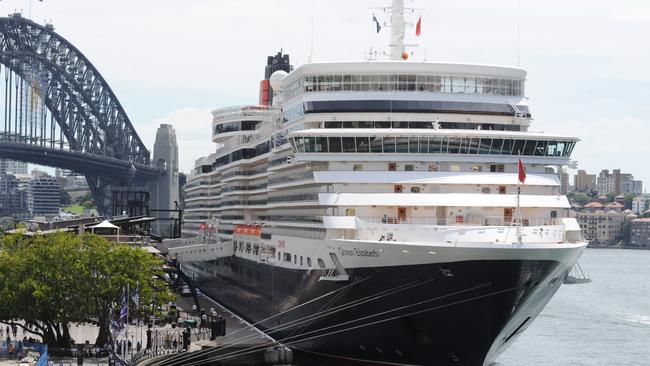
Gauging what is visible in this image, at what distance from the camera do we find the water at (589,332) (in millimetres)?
65562

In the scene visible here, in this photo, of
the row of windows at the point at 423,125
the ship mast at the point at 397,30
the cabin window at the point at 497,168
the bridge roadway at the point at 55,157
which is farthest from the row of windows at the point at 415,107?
the bridge roadway at the point at 55,157

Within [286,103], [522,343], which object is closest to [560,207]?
[286,103]

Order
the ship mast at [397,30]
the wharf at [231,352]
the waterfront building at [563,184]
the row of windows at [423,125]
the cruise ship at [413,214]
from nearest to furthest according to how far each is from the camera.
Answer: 1. the cruise ship at [413,214]
2. the row of windows at [423,125]
3. the waterfront building at [563,184]
4. the wharf at [231,352]
5. the ship mast at [397,30]

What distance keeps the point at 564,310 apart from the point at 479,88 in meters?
50.9

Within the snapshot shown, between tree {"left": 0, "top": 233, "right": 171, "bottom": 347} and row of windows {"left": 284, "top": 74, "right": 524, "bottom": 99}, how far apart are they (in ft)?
42.8

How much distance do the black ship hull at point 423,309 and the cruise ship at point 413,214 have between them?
52mm

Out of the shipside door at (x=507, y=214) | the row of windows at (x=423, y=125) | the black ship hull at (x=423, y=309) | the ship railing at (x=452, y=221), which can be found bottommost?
the black ship hull at (x=423, y=309)

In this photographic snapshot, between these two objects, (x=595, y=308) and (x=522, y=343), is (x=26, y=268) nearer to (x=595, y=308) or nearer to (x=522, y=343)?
(x=522, y=343)

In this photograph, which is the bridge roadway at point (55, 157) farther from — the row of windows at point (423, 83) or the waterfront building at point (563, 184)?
the row of windows at point (423, 83)

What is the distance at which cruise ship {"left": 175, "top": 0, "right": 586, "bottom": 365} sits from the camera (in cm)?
4200

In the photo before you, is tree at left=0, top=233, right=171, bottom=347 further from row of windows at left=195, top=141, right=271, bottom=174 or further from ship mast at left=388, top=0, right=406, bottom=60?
ship mast at left=388, top=0, right=406, bottom=60

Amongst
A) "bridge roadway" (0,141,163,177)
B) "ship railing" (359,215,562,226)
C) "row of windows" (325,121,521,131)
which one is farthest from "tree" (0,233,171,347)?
"bridge roadway" (0,141,163,177)

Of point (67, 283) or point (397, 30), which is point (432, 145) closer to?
point (397, 30)

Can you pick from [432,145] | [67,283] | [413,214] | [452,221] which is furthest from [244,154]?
[452,221]
